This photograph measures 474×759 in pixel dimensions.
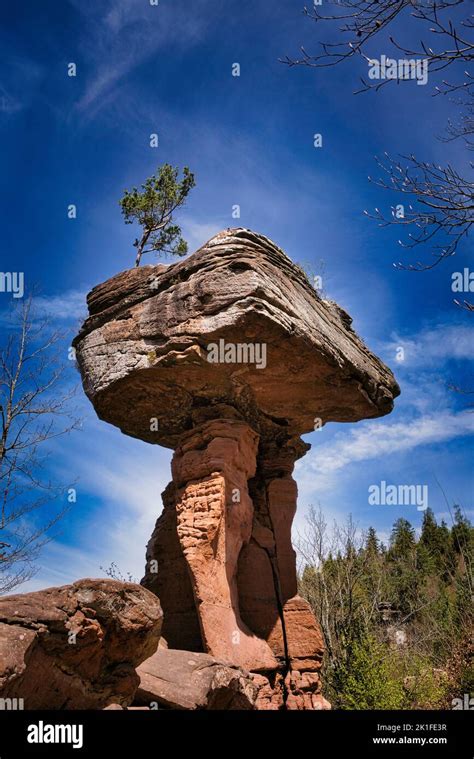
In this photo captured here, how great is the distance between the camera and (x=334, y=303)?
12.3 m

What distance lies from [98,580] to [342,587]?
60.0ft

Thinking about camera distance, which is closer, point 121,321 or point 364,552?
point 121,321

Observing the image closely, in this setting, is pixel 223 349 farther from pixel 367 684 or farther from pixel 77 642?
pixel 367 684

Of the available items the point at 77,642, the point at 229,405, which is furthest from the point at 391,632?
the point at 77,642

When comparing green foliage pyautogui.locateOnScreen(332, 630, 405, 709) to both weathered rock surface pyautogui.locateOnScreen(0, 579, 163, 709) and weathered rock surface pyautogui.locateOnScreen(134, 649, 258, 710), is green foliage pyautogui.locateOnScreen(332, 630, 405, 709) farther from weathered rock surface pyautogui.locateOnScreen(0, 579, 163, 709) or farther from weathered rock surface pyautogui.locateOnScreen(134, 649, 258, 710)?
weathered rock surface pyautogui.locateOnScreen(0, 579, 163, 709)

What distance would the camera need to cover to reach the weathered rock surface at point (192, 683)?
20.5 ft

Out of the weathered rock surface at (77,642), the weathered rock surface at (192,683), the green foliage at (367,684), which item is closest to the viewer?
the weathered rock surface at (77,642)

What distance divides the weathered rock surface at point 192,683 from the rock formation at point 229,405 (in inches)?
50.0

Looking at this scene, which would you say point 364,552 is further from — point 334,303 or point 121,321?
point 121,321

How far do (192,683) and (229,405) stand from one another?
16.3 feet

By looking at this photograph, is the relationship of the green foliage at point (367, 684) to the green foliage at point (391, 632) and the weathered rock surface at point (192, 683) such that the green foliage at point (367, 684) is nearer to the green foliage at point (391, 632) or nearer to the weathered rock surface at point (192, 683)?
the green foliage at point (391, 632)

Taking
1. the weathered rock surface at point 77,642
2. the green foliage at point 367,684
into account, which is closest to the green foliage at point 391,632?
the green foliage at point 367,684

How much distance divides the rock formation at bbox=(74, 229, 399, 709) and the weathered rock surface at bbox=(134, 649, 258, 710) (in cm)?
127
